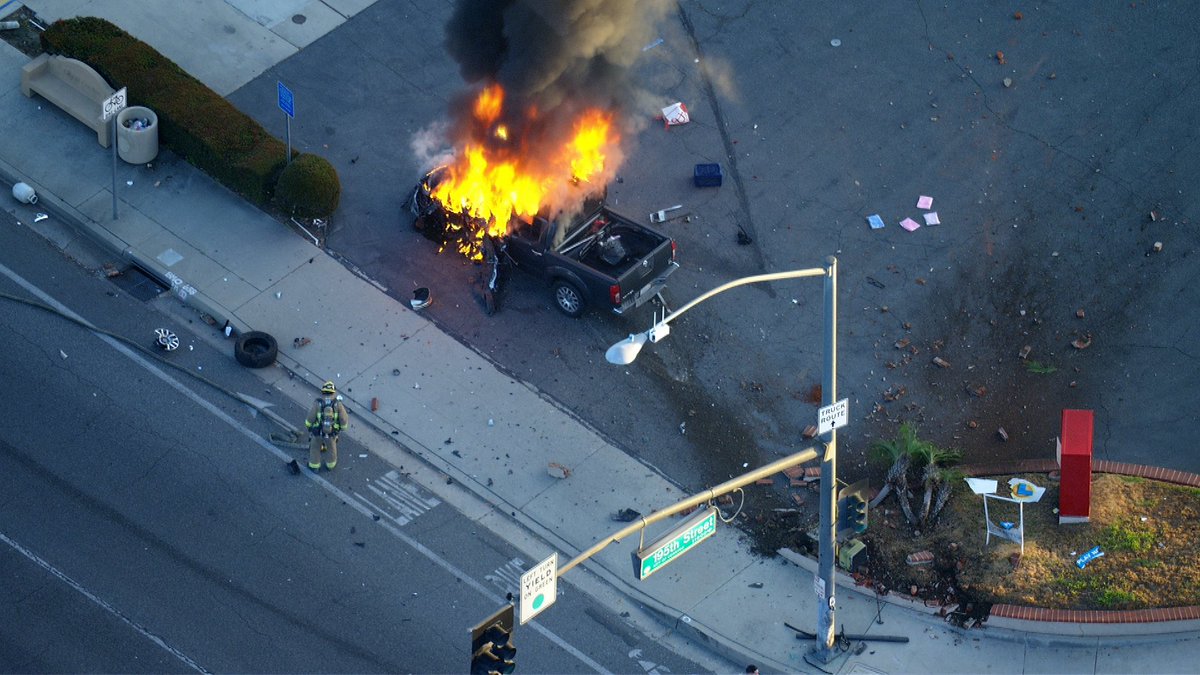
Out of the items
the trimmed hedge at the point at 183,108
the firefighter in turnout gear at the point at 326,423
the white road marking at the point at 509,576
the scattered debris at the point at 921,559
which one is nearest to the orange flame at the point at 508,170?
the trimmed hedge at the point at 183,108

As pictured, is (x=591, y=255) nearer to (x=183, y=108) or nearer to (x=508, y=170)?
(x=508, y=170)

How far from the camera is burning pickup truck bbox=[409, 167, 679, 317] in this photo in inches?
1017

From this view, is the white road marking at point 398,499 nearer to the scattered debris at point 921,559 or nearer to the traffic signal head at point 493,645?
the scattered debris at point 921,559

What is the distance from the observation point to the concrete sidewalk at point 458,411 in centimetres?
2264

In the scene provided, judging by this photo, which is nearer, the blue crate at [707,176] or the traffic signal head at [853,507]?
the traffic signal head at [853,507]

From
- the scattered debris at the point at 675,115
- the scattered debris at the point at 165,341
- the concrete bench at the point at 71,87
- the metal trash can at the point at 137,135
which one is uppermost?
the scattered debris at the point at 675,115

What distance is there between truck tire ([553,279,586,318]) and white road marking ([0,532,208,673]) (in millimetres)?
7621

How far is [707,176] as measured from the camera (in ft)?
93.3

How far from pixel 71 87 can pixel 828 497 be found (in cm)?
1493

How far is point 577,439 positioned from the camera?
2498cm

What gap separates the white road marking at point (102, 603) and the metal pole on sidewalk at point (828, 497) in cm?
735

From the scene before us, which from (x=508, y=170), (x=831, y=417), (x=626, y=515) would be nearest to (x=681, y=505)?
(x=831, y=417)

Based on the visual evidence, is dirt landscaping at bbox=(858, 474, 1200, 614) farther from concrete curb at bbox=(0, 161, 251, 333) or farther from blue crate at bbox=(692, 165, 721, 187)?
concrete curb at bbox=(0, 161, 251, 333)

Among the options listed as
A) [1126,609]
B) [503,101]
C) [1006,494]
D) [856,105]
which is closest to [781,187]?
[856,105]
